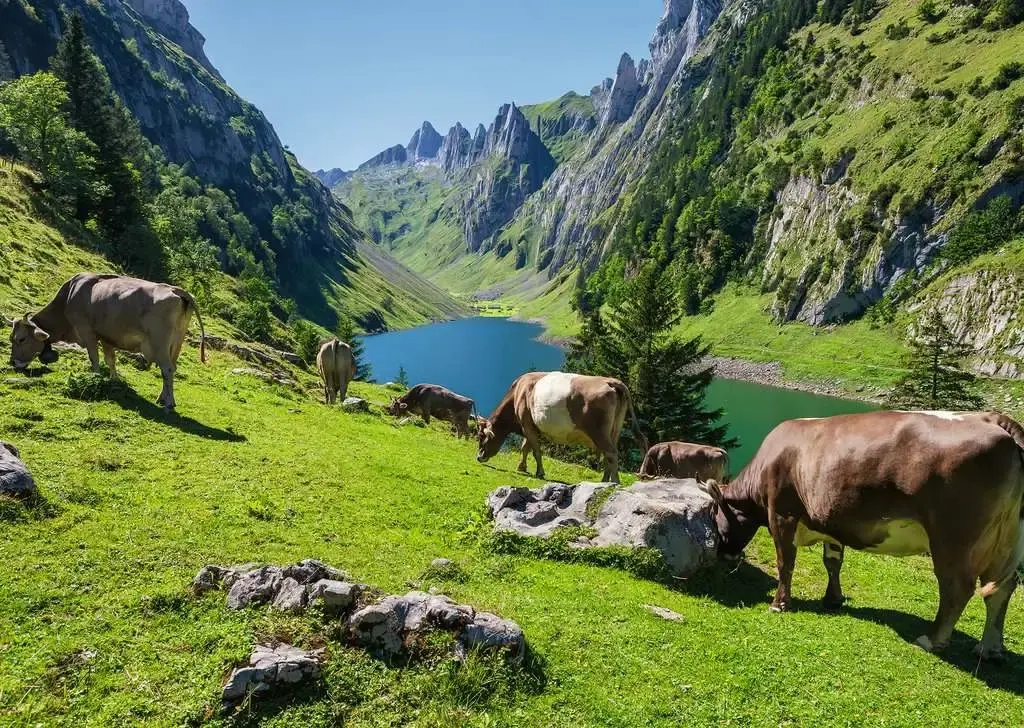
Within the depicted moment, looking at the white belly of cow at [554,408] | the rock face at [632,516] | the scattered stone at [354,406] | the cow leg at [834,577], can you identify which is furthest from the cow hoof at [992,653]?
the scattered stone at [354,406]

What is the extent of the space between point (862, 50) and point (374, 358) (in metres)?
140

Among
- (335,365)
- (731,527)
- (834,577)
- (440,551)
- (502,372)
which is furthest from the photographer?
(502,372)

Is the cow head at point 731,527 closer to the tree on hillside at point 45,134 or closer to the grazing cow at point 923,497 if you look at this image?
the grazing cow at point 923,497

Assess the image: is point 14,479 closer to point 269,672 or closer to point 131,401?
point 269,672

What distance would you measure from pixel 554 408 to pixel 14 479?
45.5 feet

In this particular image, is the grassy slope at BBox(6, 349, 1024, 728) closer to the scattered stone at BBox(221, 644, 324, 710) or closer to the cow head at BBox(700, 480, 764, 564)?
the scattered stone at BBox(221, 644, 324, 710)

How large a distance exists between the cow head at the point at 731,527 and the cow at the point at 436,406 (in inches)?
922

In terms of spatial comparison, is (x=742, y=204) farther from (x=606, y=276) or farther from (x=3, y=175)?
(x=3, y=175)

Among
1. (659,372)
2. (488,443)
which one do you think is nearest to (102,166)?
(488,443)

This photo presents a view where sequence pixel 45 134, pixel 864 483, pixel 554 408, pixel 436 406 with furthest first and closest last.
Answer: pixel 45 134 → pixel 436 406 → pixel 554 408 → pixel 864 483

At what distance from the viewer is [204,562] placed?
29.2 feet

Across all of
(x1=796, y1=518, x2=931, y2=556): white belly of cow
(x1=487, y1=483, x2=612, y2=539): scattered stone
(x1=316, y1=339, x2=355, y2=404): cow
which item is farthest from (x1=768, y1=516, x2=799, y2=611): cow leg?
(x1=316, y1=339, x2=355, y2=404): cow

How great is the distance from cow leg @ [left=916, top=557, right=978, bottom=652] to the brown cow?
1608cm

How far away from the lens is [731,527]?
41.2 ft
